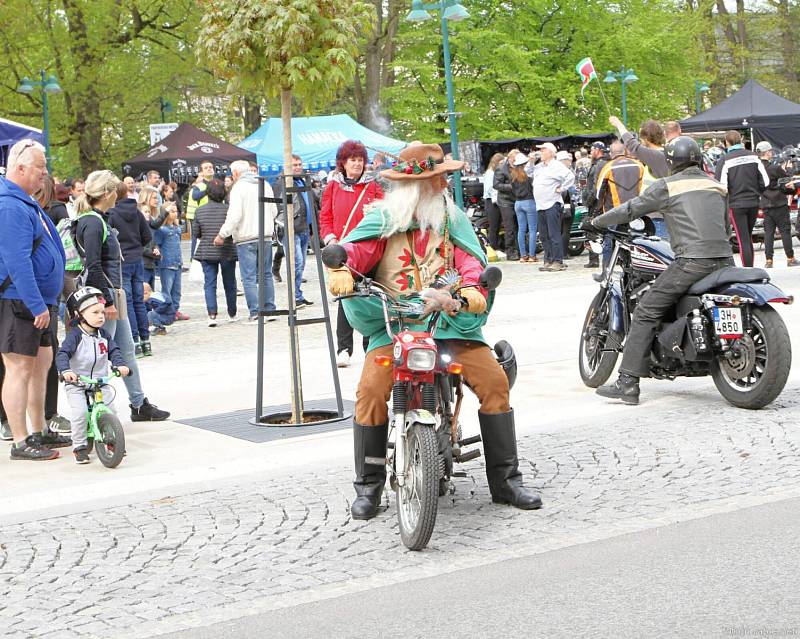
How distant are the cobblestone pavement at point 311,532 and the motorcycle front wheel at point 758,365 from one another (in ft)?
1.35

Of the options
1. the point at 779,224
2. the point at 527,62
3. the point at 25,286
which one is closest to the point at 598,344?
the point at 25,286

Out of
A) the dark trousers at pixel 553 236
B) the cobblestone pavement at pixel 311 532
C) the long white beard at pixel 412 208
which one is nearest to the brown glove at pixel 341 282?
the long white beard at pixel 412 208

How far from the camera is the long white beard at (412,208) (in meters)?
6.13

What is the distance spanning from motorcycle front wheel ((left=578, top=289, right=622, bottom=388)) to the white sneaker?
2.53m

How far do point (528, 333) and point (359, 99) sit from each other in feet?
98.6

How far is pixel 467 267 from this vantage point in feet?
20.2

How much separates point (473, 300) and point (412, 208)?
630 millimetres

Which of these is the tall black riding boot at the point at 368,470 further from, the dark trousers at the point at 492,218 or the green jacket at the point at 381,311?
the dark trousers at the point at 492,218

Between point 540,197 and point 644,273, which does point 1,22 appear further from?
point 644,273

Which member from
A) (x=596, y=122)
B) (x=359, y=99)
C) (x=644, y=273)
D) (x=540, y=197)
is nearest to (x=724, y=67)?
(x=596, y=122)

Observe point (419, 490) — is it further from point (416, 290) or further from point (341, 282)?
point (416, 290)

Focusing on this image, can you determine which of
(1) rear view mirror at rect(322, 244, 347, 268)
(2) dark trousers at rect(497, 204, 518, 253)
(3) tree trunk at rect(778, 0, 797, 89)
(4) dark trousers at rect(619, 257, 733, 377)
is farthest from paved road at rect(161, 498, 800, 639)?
(3) tree trunk at rect(778, 0, 797, 89)

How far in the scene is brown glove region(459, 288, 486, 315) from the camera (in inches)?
227

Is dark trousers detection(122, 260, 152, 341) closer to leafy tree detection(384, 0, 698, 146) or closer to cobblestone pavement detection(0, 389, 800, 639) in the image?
cobblestone pavement detection(0, 389, 800, 639)
